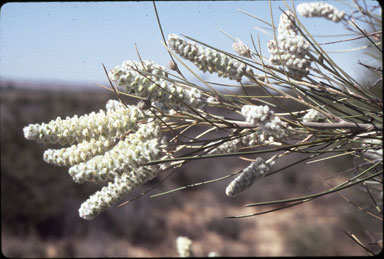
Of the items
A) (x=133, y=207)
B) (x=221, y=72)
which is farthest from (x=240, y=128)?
(x=133, y=207)

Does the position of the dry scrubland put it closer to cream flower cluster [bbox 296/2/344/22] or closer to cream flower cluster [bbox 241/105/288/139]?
cream flower cluster [bbox 296/2/344/22]

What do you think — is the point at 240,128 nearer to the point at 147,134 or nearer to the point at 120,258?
the point at 147,134

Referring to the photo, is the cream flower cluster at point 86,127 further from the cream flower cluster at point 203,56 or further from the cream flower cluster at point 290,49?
the cream flower cluster at point 290,49

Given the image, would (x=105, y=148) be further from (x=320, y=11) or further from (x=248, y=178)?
(x=320, y=11)

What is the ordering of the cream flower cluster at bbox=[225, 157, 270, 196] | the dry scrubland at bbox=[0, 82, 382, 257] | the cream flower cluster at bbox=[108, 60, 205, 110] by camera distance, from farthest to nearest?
the dry scrubland at bbox=[0, 82, 382, 257] → the cream flower cluster at bbox=[225, 157, 270, 196] → the cream flower cluster at bbox=[108, 60, 205, 110]

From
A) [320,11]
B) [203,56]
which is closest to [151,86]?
[203,56]

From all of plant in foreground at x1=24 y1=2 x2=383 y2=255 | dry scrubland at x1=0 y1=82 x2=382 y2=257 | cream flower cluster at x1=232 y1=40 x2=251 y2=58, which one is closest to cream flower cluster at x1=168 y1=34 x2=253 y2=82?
plant in foreground at x1=24 y1=2 x2=383 y2=255

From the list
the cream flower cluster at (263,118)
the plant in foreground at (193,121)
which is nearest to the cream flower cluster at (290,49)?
the plant in foreground at (193,121)
